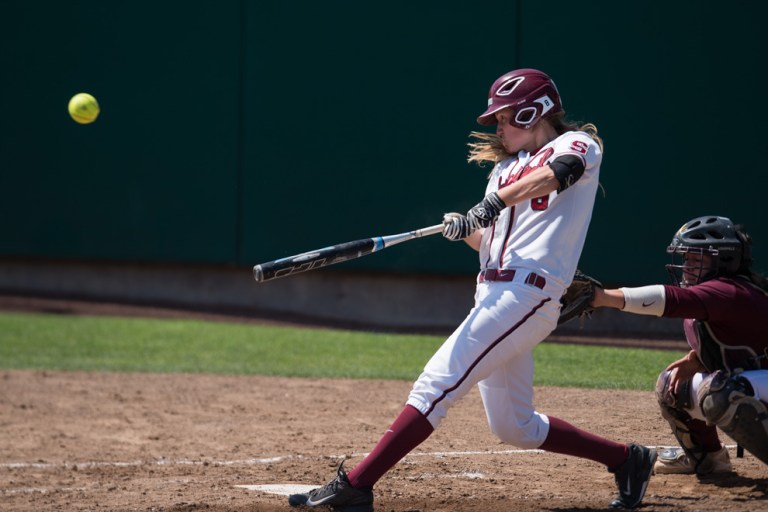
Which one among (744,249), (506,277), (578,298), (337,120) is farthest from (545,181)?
(337,120)

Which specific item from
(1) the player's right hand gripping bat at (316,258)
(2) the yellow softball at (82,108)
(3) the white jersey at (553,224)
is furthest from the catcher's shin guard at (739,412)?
(2) the yellow softball at (82,108)

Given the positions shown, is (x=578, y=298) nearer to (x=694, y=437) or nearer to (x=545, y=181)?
(x=545, y=181)

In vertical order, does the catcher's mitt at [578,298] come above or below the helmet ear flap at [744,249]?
below

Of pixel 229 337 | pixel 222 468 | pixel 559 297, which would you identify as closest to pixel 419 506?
pixel 559 297

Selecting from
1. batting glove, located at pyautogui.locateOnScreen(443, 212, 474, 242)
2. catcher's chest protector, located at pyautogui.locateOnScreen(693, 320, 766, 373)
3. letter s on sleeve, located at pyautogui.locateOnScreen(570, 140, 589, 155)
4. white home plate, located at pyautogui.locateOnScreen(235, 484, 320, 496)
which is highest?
letter s on sleeve, located at pyautogui.locateOnScreen(570, 140, 589, 155)

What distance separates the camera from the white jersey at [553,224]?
4.02 meters

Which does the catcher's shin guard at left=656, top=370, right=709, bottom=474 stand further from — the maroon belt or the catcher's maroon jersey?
the maroon belt

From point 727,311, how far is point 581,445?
83cm

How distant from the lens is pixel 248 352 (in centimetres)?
1023

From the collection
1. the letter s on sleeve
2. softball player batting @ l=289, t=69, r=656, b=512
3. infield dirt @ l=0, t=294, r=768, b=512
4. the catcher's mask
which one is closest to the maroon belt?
softball player batting @ l=289, t=69, r=656, b=512

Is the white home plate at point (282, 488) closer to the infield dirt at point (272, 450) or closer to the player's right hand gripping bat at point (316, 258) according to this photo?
the infield dirt at point (272, 450)

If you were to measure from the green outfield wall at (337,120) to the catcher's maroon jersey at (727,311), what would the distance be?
207 inches

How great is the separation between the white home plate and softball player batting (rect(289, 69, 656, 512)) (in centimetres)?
64

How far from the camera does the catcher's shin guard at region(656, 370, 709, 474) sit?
466 centimetres
